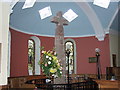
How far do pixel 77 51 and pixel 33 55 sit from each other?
10.0 feet

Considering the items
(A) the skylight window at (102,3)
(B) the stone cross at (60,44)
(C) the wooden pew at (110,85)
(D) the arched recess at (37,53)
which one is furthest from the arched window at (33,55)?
(C) the wooden pew at (110,85)

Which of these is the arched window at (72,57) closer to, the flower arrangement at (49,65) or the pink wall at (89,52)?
the pink wall at (89,52)

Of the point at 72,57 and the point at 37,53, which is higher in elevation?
the point at 37,53

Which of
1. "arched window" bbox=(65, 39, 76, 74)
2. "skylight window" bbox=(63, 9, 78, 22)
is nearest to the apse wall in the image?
"arched window" bbox=(65, 39, 76, 74)

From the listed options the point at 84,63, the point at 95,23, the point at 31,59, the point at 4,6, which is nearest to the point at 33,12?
the point at 31,59

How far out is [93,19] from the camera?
10820mm

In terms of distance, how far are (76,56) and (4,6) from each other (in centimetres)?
869

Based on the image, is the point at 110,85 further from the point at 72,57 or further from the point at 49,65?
the point at 72,57

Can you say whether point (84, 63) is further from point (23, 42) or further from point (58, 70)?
point (58, 70)

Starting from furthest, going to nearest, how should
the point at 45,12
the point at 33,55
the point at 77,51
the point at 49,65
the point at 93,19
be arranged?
the point at 77,51 → the point at 33,55 → the point at 45,12 → the point at 93,19 → the point at 49,65

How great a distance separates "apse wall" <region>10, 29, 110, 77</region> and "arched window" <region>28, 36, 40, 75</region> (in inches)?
16.7

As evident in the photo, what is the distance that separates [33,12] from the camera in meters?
10.6

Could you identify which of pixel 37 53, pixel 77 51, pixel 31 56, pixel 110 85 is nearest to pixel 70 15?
pixel 77 51

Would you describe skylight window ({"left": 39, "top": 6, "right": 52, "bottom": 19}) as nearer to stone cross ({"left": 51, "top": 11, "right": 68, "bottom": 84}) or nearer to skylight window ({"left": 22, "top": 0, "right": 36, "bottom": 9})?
skylight window ({"left": 22, "top": 0, "right": 36, "bottom": 9})
